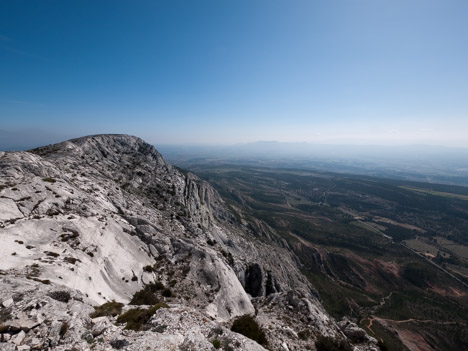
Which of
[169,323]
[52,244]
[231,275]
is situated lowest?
[231,275]

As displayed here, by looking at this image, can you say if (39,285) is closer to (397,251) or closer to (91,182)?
(91,182)

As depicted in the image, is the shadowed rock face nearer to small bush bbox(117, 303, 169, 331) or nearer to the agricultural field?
the agricultural field

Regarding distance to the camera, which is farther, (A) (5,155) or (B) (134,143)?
(B) (134,143)

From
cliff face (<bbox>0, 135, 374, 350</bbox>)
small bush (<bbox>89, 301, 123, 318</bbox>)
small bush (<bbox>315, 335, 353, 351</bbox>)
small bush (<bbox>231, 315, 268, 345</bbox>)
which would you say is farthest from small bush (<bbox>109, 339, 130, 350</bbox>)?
small bush (<bbox>315, 335, 353, 351</bbox>)

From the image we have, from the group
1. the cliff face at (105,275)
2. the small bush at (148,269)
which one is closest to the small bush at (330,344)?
the cliff face at (105,275)

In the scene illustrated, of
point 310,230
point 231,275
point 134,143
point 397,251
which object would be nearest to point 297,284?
point 231,275

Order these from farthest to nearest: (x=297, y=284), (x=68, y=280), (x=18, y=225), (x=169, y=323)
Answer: (x=297, y=284), (x=18, y=225), (x=68, y=280), (x=169, y=323)

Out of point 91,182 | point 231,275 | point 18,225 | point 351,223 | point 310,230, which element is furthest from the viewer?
point 351,223

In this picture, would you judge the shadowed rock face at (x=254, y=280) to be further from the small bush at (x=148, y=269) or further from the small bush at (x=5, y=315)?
the small bush at (x=5, y=315)
